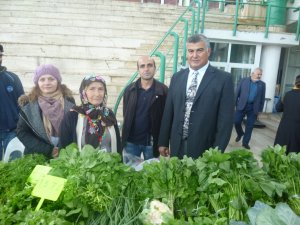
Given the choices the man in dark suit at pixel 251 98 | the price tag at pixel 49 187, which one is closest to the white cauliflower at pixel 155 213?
the price tag at pixel 49 187

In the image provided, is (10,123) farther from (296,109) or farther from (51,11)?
(51,11)

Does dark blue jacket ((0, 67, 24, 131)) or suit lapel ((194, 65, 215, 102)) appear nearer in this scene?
suit lapel ((194, 65, 215, 102))

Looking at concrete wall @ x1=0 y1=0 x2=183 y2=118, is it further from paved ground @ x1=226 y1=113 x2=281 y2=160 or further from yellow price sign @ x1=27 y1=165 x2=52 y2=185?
yellow price sign @ x1=27 y1=165 x2=52 y2=185

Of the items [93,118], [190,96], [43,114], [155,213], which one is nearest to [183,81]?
[190,96]

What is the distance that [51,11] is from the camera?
9.34m

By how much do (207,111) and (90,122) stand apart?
980mm

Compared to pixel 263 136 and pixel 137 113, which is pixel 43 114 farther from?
pixel 263 136

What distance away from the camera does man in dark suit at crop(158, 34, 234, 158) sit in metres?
2.52

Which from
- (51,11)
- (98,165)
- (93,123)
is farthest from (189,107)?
(51,11)

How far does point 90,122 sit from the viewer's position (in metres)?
2.25

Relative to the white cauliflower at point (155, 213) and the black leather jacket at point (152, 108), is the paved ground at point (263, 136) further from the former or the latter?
the white cauliflower at point (155, 213)

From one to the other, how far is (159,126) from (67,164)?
5.50ft

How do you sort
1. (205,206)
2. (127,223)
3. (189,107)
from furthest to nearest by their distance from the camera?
(189,107) < (205,206) < (127,223)

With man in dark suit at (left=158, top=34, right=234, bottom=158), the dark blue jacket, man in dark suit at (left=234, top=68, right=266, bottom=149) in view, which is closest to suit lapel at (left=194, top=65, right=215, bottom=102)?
man in dark suit at (left=158, top=34, right=234, bottom=158)
